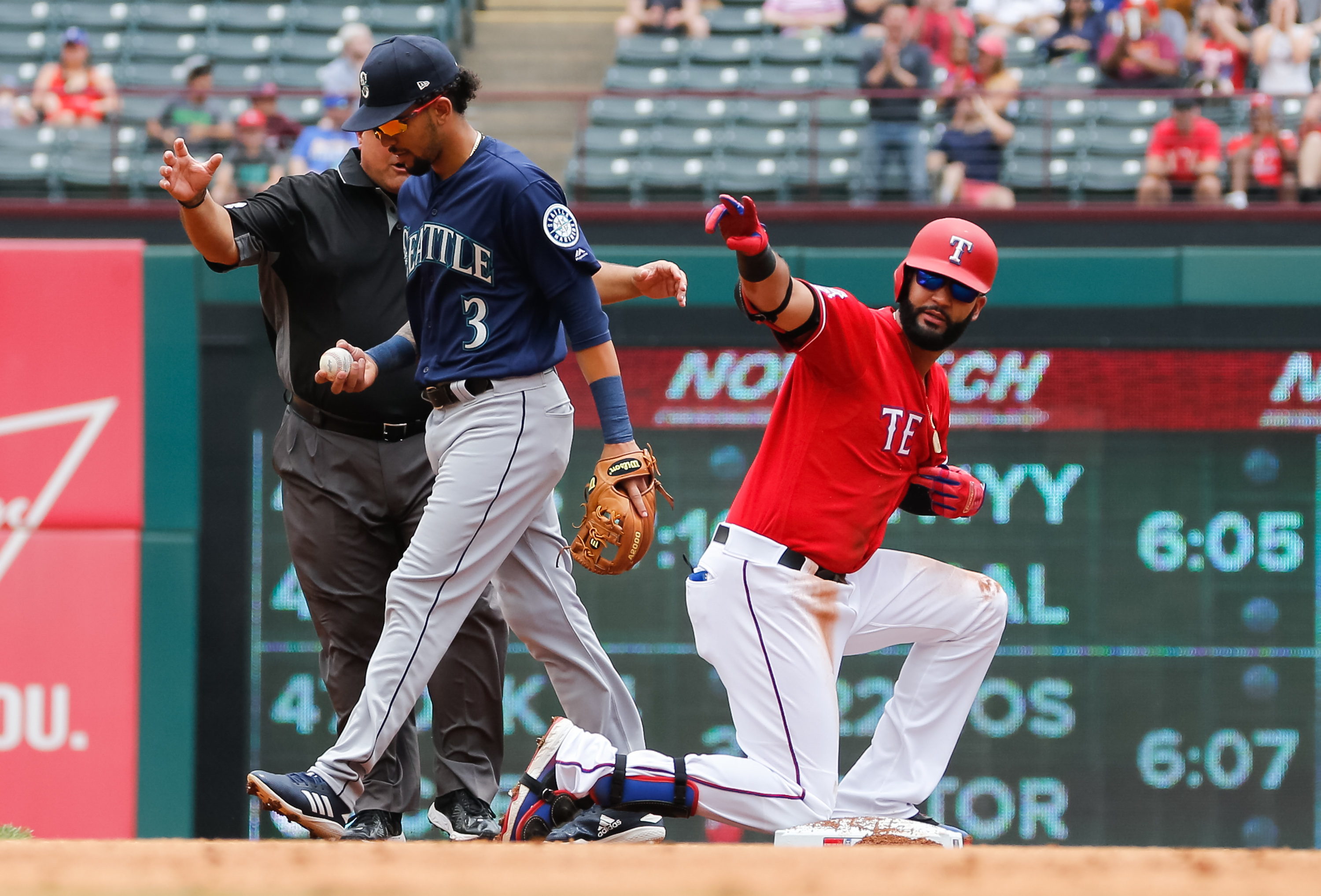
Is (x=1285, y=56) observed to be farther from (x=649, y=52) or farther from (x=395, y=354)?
(x=395, y=354)

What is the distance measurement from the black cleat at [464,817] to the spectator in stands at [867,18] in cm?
648

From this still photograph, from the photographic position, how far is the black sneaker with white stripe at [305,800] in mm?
3049

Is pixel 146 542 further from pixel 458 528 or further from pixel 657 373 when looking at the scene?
pixel 458 528

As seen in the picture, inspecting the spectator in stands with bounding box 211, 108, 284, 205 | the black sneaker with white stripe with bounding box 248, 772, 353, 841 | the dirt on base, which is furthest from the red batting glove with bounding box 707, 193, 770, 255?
the spectator in stands with bounding box 211, 108, 284, 205

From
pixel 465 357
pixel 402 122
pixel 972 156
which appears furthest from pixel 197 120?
pixel 465 357

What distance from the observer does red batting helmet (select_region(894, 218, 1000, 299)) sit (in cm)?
342

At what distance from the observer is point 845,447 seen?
11.3 feet

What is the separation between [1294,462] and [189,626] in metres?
4.02

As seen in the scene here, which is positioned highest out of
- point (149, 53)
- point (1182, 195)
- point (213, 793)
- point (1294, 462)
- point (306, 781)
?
point (149, 53)

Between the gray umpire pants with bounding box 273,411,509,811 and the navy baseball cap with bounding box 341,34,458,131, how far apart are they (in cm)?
93

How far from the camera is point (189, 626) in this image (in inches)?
211

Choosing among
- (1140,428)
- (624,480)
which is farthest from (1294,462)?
(624,480)

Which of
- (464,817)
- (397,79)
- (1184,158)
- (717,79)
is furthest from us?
(717,79)

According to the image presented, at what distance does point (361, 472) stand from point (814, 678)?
4.21 ft
